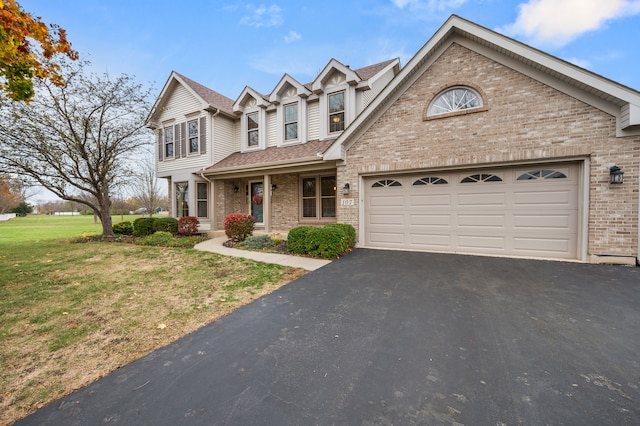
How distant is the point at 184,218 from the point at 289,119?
21.8 ft

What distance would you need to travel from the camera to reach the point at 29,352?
2768 millimetres

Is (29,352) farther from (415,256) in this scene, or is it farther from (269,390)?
(415,256)

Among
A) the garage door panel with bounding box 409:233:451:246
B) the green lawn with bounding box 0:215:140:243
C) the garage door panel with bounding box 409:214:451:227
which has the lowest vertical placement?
the green lawn with bounding box 0:215:140:243

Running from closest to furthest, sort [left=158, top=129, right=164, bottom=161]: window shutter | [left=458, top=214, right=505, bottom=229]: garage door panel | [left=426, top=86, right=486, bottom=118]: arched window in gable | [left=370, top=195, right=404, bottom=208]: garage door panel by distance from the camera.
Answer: [left=458, top=214, right=505, bottom=229]: garage door panel < [left=426, top=86, right=486, bottom=118]: arched window in gable < [left=370, top=195, right=404, bottom=208]: garage door panel < [left=158, top=129, right=164, bottom=161]: window shutter

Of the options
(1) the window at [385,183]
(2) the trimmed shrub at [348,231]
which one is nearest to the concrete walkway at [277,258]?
(2) the trimmed shrub at [348,231]

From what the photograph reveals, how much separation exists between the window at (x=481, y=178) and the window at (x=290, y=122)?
23.4ft

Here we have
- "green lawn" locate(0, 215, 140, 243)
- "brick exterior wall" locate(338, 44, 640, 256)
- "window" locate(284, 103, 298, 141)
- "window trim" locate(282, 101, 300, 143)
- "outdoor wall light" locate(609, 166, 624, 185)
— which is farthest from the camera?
"green lawn" locate(0, 215, 140, 243)

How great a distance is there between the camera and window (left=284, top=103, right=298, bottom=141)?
11344 mm

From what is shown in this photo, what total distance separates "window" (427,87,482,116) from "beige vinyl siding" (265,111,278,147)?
6.95 m

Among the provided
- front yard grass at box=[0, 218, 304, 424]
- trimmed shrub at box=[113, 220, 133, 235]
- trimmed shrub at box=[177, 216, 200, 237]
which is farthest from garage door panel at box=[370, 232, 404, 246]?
trimmed shrub at box=[113, 220, 133, 235]

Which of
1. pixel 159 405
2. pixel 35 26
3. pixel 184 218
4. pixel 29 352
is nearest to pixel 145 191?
pixel 184 218

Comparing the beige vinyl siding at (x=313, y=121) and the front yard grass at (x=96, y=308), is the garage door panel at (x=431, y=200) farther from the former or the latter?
the beige vinyl siding at (x=313, y=121)

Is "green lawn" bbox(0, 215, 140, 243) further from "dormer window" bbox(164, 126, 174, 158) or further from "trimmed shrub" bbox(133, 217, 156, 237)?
"dormer window" bbox(164, 126, 174, 158)

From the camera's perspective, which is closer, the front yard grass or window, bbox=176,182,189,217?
the front yard grass
